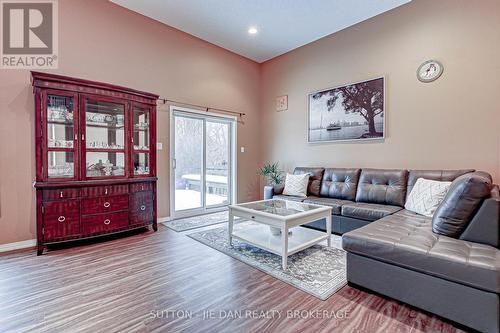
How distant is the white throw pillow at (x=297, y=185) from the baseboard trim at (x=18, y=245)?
3.66 m

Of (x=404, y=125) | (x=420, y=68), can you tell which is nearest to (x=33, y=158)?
(x=404, y=125)

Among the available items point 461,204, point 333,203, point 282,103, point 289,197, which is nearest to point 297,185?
point 289,197

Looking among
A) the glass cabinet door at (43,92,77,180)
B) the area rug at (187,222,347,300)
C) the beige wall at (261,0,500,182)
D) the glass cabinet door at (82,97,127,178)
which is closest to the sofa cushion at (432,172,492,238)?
the area rug at (187,222,347,300)

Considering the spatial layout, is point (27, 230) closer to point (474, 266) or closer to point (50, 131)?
point (50, 131)

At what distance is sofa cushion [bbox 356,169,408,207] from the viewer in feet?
11.1

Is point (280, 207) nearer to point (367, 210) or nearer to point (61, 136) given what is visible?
point (367, 210)

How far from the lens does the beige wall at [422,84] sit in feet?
9.87

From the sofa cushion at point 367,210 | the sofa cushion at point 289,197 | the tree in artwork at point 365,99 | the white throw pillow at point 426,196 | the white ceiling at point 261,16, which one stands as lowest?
the sofa cushion at point 367,210

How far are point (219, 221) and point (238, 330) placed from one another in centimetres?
276

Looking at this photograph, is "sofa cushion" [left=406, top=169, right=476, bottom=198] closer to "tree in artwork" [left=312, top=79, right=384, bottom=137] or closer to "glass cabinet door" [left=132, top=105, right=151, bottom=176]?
"tree in artwork" [left=312, top=79, right=384, bottom=137]

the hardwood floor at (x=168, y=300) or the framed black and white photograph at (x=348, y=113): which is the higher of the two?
the framed black and white photograph at (x=348, y=113)

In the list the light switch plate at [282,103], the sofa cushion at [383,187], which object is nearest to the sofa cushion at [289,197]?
the sofa cushion at [383,187]

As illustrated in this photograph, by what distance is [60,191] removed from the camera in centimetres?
289

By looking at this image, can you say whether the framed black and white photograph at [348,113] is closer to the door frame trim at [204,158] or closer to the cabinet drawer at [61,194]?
the door frame trim at [204,158]
